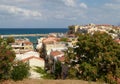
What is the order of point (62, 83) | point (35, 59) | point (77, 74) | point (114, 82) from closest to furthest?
point (62, 83)
point (114, 82)
point (77, 74)
point (35, 59)

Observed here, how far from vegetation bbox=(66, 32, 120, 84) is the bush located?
7218mm

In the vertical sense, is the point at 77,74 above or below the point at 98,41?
below

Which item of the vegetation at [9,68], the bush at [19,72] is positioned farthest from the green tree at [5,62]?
the bush at [19,72]

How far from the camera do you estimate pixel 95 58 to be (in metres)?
25.8

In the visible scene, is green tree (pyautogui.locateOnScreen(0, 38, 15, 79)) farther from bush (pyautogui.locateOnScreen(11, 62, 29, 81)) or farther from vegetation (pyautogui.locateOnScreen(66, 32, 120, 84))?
vegetation (pyautogui.locateOnScreen(66, 32, 120, 84))

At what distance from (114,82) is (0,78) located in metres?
9.38

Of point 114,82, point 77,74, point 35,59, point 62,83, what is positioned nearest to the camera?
point 62,83

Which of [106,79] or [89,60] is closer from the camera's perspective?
[106,79]

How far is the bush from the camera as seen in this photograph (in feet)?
55.4

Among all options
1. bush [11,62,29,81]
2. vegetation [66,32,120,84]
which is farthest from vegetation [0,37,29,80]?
vegetation [66,32,120,84]

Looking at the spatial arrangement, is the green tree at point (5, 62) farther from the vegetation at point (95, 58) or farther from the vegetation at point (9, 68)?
the vegetation at point (95, 58)

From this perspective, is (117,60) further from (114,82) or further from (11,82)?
(11,82)

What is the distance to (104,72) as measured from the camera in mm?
25438

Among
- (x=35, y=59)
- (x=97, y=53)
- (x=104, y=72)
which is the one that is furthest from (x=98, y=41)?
(x=35, y=59)
